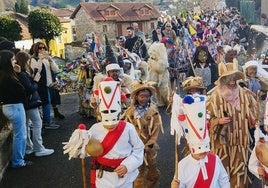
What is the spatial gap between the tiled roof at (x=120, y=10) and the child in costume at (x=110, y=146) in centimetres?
5093

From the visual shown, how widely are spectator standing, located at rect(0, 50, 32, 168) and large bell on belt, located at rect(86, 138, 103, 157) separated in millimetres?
2645

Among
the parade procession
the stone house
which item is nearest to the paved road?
the parade procession

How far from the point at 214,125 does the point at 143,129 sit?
0.88 meters

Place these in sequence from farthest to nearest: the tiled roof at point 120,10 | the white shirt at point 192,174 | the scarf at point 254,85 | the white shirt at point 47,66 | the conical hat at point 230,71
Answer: the tiled roof at point 120,10 < the white shirt at point 47,66 < the scarf at point 254,85 < the conical hat at point 230,71 < the white shirt at point 192,174

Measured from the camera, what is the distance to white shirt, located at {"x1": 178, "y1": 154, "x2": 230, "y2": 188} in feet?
11.9

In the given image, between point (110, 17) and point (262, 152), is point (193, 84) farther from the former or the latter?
point (110, 17)

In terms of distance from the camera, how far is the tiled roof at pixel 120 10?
55469 mm

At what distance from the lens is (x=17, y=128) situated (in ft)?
21.5

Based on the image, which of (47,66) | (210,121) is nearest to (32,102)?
(47,66)

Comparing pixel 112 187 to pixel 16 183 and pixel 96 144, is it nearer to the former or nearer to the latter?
pixel 96 144

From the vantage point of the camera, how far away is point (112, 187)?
416cm

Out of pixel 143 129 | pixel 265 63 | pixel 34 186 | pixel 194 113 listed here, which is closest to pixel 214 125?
pixel 143 129

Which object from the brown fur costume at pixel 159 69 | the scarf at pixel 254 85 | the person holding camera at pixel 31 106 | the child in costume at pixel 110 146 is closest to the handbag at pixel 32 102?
the person holding camera at pixel 31 106

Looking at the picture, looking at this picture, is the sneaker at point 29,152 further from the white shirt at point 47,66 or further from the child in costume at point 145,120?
the child in costume at point 145,120
